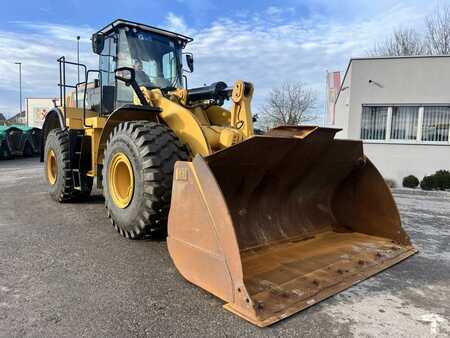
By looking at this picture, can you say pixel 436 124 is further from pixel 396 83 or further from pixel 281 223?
pixel 281 223

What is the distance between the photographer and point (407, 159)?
1209 cm

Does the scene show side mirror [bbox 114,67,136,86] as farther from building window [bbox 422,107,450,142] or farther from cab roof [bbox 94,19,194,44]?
building window [bbox 422,107,450,142]

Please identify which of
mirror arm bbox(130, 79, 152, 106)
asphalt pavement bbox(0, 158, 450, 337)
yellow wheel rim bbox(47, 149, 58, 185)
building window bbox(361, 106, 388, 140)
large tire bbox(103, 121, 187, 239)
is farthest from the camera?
building window bbox(361, 106, 388, 140)

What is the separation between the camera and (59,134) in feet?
21.4

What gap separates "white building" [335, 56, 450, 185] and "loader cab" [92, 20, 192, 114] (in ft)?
27.4

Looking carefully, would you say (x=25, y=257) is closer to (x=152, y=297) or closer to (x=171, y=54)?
(x=152, y=297)

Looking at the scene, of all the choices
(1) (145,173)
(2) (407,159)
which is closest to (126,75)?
(1) (145,173)

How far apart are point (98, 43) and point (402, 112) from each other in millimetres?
10184

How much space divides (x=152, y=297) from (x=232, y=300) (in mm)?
683

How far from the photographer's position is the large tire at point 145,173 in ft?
12.5

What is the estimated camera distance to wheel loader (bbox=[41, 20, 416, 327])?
2.86 meters

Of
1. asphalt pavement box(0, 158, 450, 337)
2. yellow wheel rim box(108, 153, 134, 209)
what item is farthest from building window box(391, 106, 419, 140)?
yellow wheel rim box(108, 153, 134, 209)

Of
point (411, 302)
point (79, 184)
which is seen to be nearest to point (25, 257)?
point (79, 184)

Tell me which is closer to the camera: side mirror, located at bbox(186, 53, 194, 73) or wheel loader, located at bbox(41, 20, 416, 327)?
wheel loader, located at bbox(41, 20, 416, 327)
